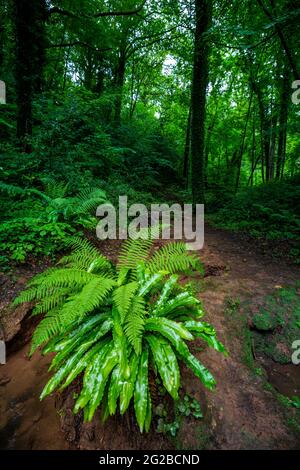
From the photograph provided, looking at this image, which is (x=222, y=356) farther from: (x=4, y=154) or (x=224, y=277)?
(x=4, y=154)

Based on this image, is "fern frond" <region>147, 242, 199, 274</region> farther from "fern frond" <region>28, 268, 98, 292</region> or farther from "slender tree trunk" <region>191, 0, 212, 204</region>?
"slender tree trunk" <region>191, 0, 212, 204</region>

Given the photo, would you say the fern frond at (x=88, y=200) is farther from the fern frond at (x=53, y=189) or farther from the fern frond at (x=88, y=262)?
the fern frond at (x=88, y=262)

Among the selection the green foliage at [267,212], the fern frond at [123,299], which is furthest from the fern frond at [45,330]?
the green foliage at [267,212]

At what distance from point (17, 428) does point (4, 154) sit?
563 cm

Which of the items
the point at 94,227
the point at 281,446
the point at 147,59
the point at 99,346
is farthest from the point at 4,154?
the point at 147,59

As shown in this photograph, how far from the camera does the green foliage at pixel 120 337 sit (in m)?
1.97

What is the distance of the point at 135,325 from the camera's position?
81.3 inches

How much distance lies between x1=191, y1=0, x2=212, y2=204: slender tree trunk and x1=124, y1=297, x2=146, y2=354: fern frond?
5524 mm

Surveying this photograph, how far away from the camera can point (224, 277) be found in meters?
3.98

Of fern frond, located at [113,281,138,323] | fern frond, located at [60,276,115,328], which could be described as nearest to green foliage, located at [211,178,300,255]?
fern frond, located at [113,281,138,323]

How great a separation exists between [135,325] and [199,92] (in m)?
6.67

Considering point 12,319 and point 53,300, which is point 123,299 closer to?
point 53,300

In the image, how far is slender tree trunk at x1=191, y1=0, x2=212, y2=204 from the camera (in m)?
5.97

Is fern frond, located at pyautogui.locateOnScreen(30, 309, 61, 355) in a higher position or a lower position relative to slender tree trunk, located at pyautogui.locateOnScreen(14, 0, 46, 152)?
lower
